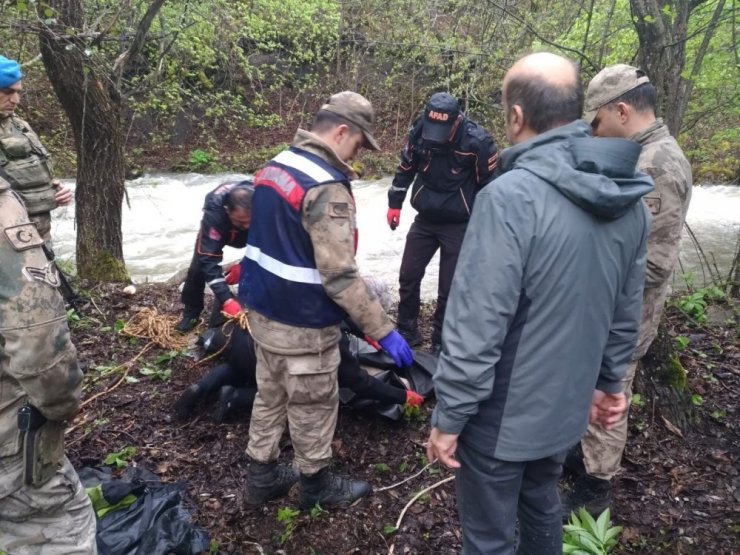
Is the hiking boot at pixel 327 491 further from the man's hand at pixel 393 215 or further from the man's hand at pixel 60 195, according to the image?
the man's hand at pixel 60 195

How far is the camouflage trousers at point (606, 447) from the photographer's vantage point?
106 inches

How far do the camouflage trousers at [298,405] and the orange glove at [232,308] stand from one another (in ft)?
3.46

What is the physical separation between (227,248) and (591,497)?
25.5 ft

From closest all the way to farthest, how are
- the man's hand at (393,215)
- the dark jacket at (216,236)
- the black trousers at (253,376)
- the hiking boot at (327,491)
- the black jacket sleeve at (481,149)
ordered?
the hiking boot at (327,491)
the black trousers at (253,376)
the dark jacket at (216,236)
the black jacket sleeve at (481,149)
the man's hand at (393,215)

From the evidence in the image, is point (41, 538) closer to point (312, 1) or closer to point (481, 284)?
point (481, 284)

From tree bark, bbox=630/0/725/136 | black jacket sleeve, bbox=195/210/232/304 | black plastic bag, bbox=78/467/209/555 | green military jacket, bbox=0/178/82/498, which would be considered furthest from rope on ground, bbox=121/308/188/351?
Answer: tree bark, bbox=630/0/725/136

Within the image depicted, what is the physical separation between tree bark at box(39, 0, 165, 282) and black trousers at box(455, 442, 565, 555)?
4659mm

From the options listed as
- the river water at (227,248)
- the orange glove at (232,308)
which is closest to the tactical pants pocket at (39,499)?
the orange glove at (232,308)

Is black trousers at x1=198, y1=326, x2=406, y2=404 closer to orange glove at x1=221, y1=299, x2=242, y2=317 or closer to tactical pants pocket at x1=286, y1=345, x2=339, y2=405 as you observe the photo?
orange glove at x1=221, y1=299, x2=242, y2=317

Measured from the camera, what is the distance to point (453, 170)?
425 cm

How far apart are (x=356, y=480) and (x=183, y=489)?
0.94m

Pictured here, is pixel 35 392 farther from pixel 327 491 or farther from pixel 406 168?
pixel 406 168

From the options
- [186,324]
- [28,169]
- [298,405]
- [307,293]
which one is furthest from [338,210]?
[28,169]

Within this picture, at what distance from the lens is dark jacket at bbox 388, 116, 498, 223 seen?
13.7 feet
